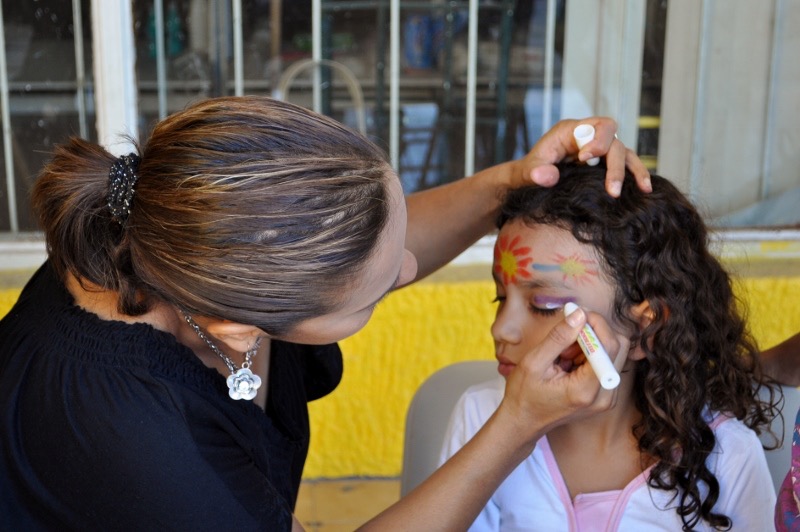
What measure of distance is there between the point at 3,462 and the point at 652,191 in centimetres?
84

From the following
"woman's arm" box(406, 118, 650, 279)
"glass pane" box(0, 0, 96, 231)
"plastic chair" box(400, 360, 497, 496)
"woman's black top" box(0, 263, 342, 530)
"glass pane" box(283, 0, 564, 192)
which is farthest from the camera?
"glass pane" box(283, 0, 564, 192)

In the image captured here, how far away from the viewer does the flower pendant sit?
1026 millimetres

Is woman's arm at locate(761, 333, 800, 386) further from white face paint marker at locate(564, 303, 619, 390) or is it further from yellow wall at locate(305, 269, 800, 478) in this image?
yellow wall at locate(305, 269, 800, 478)

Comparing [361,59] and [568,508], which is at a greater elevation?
[361,59]

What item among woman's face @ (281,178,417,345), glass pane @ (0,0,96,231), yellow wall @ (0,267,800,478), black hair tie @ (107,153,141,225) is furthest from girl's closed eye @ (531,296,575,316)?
glass pane @ (0,0,96,231)

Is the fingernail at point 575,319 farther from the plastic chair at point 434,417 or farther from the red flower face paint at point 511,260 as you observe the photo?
the plastic chair at point 434,417

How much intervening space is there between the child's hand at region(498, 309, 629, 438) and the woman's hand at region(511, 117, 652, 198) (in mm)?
216

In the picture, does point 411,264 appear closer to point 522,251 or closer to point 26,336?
point 522,251

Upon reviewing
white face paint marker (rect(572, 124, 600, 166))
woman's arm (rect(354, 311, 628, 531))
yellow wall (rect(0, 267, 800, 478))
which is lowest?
yellow wall (rect(0, 267, 800, 478))

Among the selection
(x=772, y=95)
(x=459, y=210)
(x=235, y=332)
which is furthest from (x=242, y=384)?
(x=772, y=95)

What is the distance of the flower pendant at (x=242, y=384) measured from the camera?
3.37ft

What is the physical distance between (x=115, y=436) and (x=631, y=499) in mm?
662

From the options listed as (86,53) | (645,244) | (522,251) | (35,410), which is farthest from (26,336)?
(86,53)

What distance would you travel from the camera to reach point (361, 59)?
2242 mm
